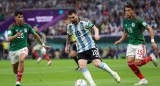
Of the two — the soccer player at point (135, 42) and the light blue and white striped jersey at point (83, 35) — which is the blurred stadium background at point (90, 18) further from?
the light blue and white striped jersey at point (83, 35)

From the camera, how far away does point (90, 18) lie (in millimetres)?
35594

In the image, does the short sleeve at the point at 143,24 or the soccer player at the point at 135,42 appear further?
the soccer player at the point at 135,42

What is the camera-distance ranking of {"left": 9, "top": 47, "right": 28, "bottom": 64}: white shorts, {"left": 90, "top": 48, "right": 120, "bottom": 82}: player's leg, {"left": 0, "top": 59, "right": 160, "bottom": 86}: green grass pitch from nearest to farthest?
1. {"left": 90, "top": 48, "right": 120, "bottom": 82}: player's leg
2. {"left": 9, "top": 47, "right": 28, "bottom": 64}: white shorts
3. {"left": 0, "top": 59, "right": 160, "bottom": 86}: green grass pitch

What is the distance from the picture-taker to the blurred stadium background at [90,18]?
32.8 meters

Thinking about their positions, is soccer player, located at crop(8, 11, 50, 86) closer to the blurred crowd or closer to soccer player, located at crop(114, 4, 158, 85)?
soccer player, located at crop(114, 4, 158, 85)

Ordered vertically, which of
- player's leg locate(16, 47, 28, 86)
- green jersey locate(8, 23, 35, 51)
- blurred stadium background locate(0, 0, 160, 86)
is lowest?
blurred stadium background locate(0, 0, 160, 86)

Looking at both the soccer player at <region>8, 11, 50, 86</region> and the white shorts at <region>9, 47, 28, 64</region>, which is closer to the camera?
the soccer player at <region>8, 11, 50, 86</region>

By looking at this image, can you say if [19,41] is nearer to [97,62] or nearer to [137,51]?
[97,62]

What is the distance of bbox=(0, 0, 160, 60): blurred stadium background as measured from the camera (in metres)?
32.8

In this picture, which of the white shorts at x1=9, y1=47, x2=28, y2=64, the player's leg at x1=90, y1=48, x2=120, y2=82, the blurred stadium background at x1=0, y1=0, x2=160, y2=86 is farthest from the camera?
the blurred stadium background at x1=0, y1=0, x2=160, y2=86

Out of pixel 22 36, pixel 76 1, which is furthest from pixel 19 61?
pixel 76 1

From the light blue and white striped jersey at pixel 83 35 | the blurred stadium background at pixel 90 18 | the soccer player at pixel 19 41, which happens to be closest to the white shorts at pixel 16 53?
the soccer player at pixel 19 41

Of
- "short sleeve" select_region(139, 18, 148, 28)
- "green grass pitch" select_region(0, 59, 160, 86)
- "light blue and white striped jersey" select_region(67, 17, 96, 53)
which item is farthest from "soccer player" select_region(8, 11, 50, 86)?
"short sleeve" select_region(139, 18, 148, 28)

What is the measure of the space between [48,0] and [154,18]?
13.4 metres
